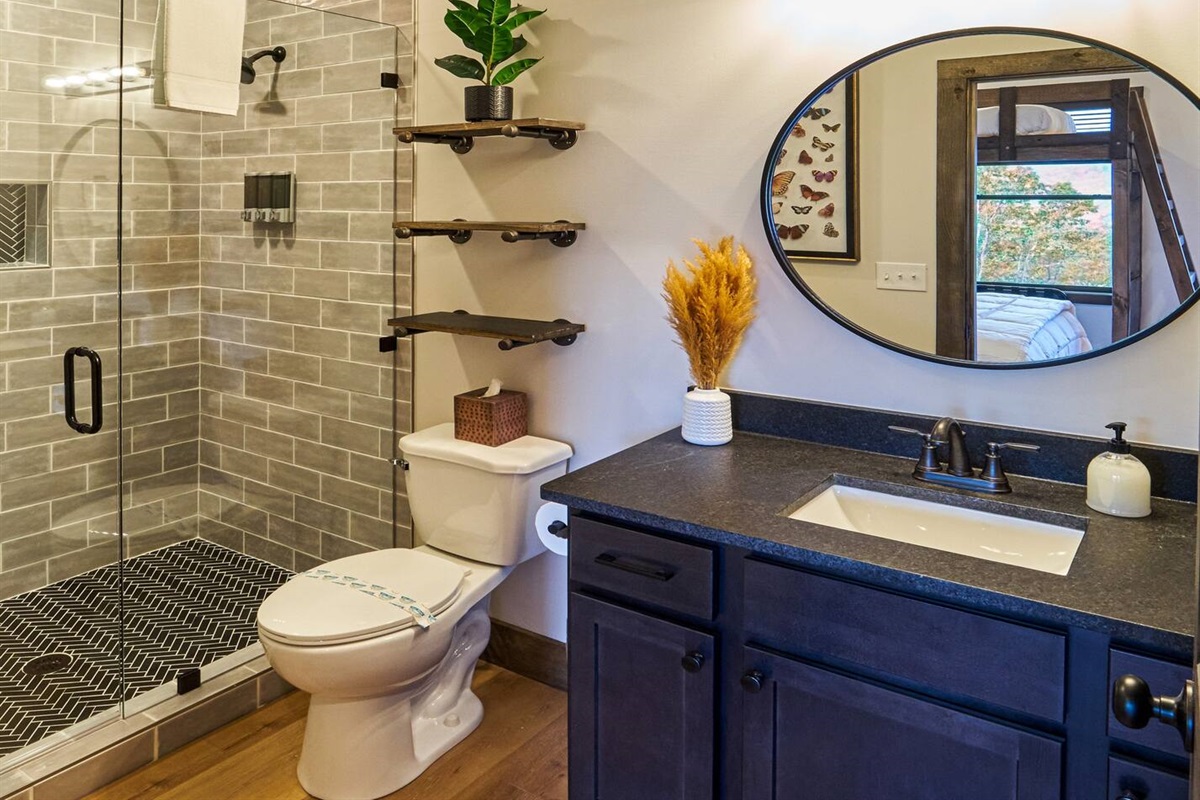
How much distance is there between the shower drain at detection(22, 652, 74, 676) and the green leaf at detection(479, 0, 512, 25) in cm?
211

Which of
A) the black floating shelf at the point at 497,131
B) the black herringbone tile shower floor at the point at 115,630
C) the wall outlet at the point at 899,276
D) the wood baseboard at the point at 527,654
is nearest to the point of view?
the wall outlet at the point at 899,276

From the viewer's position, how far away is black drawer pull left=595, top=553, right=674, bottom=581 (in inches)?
62.1

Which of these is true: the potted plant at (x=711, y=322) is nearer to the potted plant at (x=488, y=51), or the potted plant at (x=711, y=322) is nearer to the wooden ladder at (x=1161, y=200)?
the potted plant at (x=488, y=51)

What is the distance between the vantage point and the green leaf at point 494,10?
2.24 metres

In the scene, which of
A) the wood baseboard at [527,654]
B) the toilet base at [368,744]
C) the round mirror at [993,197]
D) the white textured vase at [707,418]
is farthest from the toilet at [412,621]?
the round mirror at [993,197]

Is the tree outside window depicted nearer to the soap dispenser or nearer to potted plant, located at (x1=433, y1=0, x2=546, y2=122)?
→ the soap dispenser

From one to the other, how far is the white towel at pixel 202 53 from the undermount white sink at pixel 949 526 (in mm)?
1964

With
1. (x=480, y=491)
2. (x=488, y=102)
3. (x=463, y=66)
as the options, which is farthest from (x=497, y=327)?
(x=463, y=66)

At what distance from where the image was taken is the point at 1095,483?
1596 mm

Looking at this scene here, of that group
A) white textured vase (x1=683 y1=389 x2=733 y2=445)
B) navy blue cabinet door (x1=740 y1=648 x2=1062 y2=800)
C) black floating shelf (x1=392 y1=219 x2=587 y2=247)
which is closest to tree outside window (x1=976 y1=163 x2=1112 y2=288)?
white textured vase (x1=683 y1=389 x2=733 y2=445)

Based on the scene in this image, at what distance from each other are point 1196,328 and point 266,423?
2545 mm

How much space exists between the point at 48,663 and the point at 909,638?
235cm

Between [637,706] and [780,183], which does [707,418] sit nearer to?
[780,183]

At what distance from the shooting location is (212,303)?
2.79 metres
